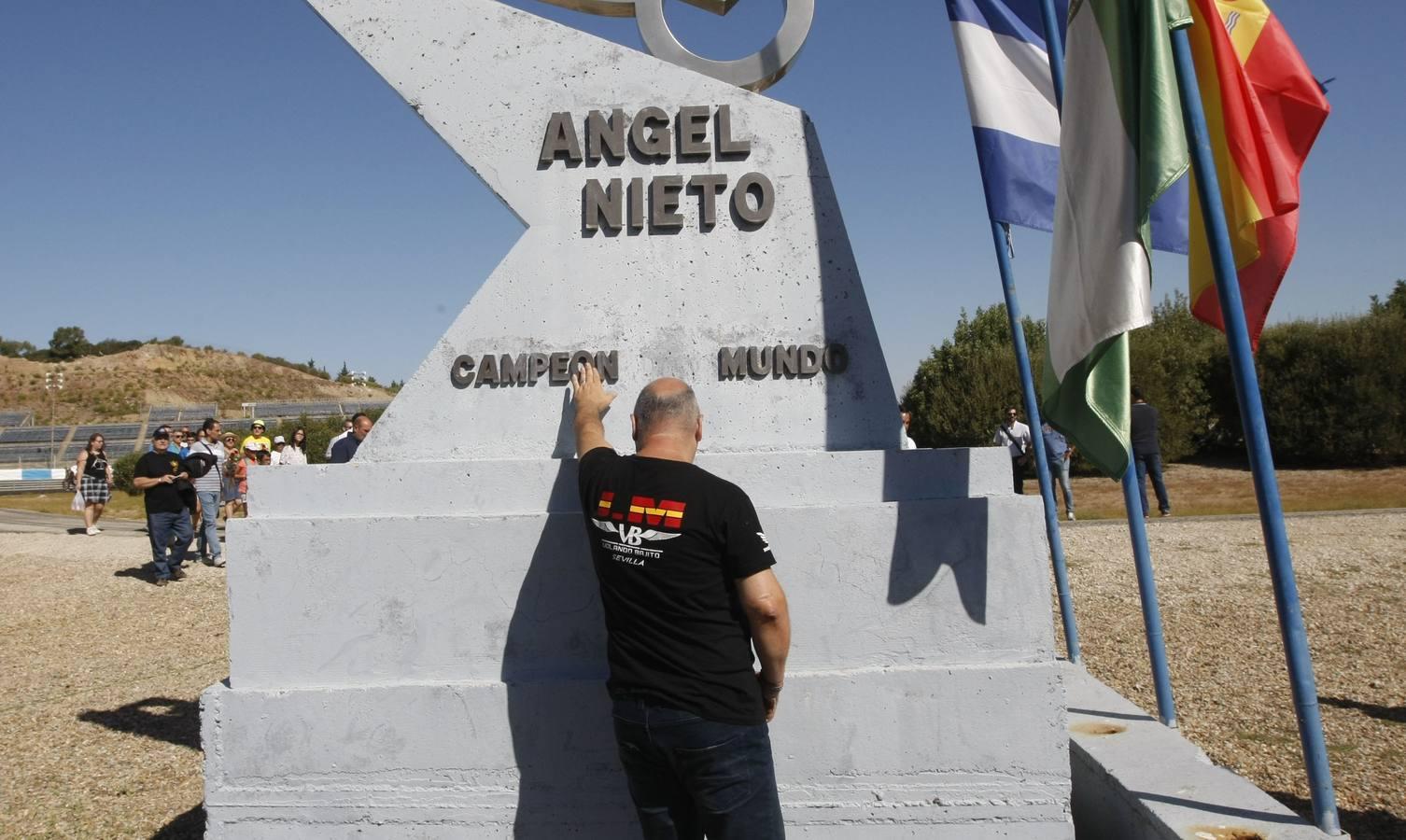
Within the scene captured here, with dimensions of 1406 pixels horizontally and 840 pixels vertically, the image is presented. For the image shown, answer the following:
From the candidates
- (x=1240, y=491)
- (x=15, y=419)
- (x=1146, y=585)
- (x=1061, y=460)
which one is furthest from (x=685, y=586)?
(x=15, y=419)

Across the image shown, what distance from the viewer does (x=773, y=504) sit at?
3.50 m

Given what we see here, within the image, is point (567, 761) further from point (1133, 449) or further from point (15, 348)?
point (15, 348)

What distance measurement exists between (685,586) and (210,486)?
37.2ft

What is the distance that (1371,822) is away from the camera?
4039mm

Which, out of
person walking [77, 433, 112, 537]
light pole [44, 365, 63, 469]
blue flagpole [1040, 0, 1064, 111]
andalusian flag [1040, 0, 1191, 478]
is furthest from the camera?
light pole [44, 365, 63, 469]

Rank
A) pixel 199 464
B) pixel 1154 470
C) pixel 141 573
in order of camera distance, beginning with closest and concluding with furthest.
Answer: pixel 141 573, pixel 199 464, pixel 1154 470

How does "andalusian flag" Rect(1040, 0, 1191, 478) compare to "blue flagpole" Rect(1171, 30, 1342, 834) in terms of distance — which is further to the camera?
"andalusian flag" Rect(1040, 0, 1191, 478)

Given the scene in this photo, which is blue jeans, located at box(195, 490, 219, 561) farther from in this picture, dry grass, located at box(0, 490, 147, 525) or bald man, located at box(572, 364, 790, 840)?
bald man, located at box(572, 364, 790, 840)

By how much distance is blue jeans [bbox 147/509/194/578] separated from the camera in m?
11.0

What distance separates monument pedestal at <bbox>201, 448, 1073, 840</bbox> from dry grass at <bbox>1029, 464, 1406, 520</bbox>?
12788 millimetres

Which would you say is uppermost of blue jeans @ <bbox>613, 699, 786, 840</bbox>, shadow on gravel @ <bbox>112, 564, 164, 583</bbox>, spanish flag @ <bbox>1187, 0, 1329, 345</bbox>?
spanish flag @ <bbox>1187, 0, 1329, 345</bbox>

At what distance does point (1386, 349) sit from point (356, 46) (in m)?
24.4

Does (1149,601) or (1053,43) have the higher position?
(1053,43)

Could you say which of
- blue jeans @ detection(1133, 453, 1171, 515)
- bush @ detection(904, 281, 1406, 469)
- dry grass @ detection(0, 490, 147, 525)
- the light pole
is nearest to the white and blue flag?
blue jeans @ detection(1133, 453, 1171, 515)
